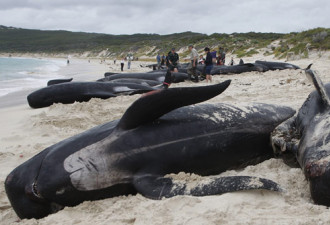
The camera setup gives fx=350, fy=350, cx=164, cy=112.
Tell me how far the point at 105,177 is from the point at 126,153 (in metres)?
0.30

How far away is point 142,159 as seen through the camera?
3330 millimetres

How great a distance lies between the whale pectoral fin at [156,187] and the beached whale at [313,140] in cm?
107

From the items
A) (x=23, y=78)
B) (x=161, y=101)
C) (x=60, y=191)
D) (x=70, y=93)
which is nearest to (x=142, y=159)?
(x=161, y=101)

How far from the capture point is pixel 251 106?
14.0ft

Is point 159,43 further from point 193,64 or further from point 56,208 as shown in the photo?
point 56,208

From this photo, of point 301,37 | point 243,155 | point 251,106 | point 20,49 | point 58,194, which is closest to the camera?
point 58,194

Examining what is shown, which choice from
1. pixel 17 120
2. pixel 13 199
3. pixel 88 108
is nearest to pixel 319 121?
pixel 13 199

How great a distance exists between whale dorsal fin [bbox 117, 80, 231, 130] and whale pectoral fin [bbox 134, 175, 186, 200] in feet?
1.88

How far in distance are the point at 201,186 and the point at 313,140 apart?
44.6 inches

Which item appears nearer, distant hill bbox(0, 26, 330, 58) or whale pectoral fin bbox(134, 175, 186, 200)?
whale pectoral fin bbox(134, 175, 186, 200)

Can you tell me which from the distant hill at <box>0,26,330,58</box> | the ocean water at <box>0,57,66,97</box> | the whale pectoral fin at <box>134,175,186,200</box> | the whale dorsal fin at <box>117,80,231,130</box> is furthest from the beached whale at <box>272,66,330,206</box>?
the distant hill at <box>0,26,330,58</box>

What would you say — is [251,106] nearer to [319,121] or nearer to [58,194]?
[319,121]

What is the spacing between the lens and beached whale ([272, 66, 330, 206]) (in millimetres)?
2637

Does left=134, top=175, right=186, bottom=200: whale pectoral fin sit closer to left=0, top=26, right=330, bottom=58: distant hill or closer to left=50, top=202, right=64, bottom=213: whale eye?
left=50, top=202, right=64, bottom=213: whale eye
